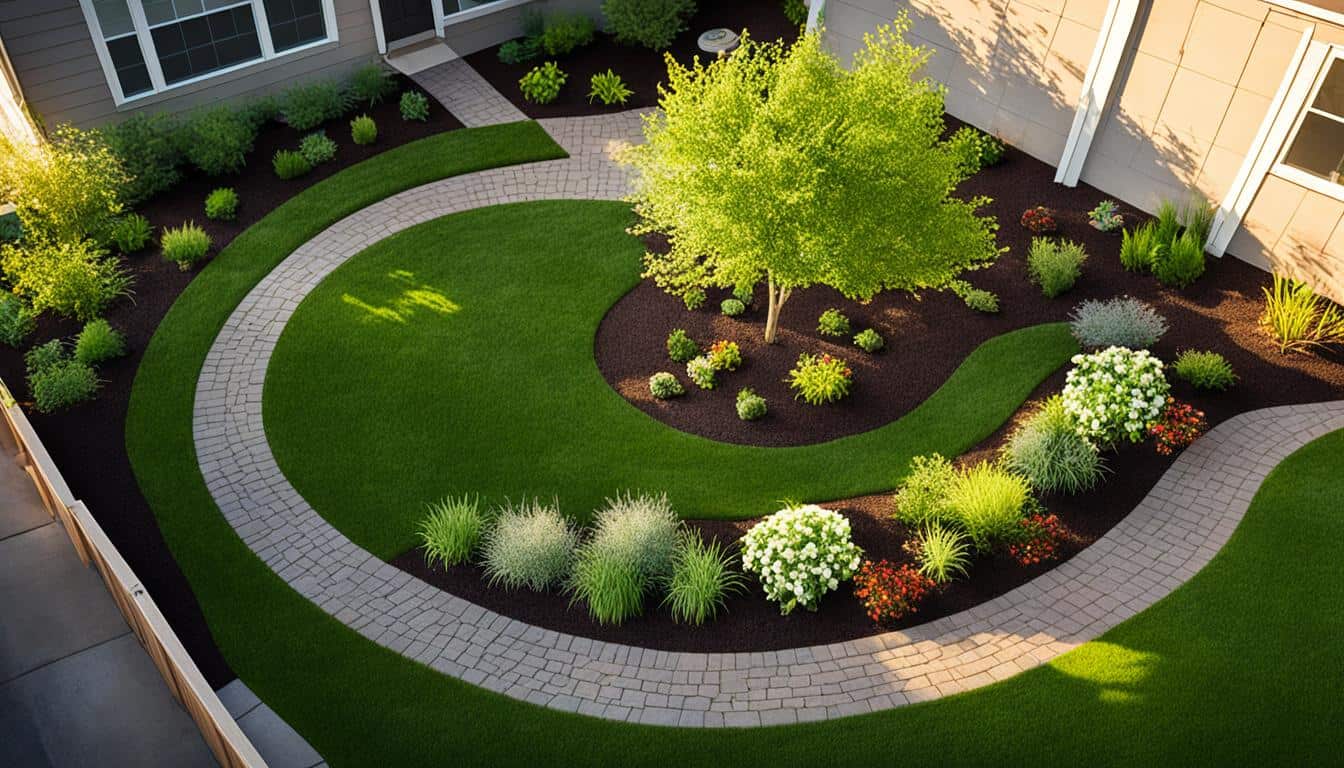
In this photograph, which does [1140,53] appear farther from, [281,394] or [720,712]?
[281,394]

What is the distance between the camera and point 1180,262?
52.1 feet

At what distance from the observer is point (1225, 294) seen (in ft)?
52.2

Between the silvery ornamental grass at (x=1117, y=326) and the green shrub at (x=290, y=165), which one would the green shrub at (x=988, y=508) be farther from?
the green shrub at (x=290, y=165)

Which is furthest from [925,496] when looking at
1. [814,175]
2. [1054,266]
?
[1054,266]

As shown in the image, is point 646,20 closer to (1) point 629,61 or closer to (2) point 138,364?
(1) point 629,61

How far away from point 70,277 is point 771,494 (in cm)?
1082

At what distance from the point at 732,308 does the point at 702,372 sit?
62.5 inches

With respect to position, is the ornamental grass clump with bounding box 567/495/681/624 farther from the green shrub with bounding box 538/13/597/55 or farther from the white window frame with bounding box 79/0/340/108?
the green shrub with bounding box 538/13/597/55

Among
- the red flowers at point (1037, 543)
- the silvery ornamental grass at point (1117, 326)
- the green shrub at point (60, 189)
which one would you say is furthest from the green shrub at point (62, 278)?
the silvery ornamental grass at point (1117, 326)

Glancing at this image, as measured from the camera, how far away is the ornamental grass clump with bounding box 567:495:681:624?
11406 millimetres

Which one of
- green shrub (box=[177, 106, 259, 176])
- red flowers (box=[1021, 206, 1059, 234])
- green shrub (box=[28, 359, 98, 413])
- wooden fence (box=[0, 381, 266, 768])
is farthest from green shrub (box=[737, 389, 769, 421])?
green shrub (box=[177, 106, 259, 176])

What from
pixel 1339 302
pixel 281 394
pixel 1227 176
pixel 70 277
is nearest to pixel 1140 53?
pixel 1227 176

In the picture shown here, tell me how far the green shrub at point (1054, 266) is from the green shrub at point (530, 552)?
894cm

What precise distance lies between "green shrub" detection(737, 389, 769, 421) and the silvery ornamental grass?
16.5 feet
